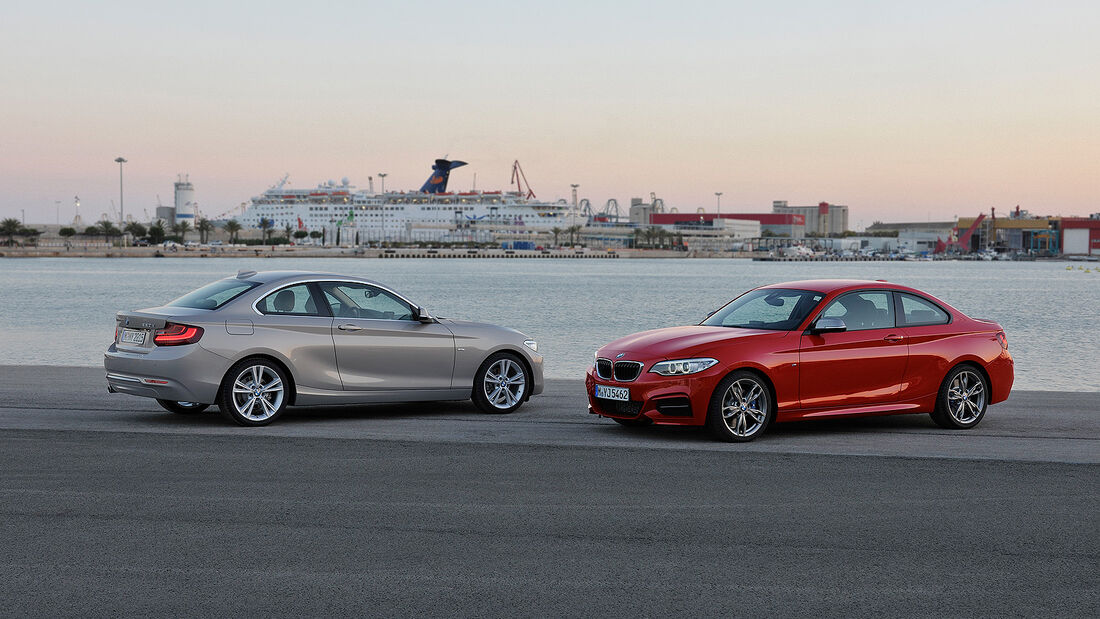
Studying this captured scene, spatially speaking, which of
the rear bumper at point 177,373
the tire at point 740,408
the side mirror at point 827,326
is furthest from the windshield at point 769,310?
the rear bumper at point 177,373

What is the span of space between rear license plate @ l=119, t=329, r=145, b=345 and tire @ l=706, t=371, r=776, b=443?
225 inches

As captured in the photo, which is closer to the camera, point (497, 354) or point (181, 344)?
point (181, 344)

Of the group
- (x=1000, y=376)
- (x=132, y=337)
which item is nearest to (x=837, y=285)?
(x=1000, y=376)

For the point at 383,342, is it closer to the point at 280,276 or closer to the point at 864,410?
the point at 280,276

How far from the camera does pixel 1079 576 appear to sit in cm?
582

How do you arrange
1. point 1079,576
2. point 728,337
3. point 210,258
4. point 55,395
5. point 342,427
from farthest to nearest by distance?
point 210,258 → point 55,395 → point 342,427 → point 728,337 → point 1079,576

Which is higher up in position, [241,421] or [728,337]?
[728,337]

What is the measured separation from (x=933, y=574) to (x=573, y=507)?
8.09ft

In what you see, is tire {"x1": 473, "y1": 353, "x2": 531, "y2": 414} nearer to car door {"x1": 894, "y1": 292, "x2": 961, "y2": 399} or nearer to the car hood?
the car hood

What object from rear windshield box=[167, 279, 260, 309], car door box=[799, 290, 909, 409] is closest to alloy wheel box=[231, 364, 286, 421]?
rear windshield box=[167, 279, 260, 309]

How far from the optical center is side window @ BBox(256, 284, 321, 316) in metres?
11.5

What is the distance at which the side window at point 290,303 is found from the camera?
1148 cm

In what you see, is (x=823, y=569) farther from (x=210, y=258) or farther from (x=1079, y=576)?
(x=210, y=258)

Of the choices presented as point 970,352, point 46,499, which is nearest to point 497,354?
point 970,352
